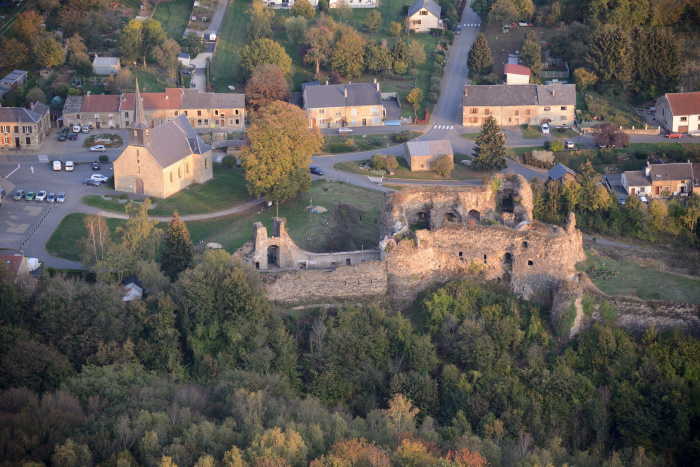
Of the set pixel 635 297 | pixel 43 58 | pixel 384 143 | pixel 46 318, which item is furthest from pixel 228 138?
pixel 635 297

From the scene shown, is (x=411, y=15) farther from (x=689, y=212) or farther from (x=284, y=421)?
(x=284, y=421)

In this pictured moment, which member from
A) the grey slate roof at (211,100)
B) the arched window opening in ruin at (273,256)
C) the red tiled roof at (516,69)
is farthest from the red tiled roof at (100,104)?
the red tiled roof at (516,69)

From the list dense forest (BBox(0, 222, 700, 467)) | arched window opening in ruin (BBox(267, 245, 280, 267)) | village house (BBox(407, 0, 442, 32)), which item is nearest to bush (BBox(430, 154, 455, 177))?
dense forest (BBox(0, 222, 700, 467))

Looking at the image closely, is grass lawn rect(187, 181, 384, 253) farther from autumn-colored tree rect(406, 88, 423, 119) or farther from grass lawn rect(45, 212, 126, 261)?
autumn-colored tree rect(406, 88, 423, 119)

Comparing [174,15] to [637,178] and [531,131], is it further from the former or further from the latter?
[637,178]

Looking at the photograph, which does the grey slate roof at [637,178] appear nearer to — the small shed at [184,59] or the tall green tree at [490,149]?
the tall green tree at [490,149]

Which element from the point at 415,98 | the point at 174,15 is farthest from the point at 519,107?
the point at 174,15
